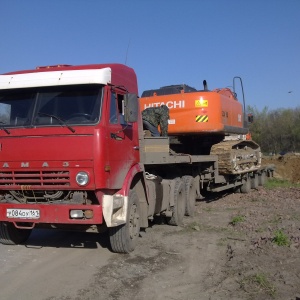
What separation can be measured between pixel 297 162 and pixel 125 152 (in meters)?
20.0

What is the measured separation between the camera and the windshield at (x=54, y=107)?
6051 mm

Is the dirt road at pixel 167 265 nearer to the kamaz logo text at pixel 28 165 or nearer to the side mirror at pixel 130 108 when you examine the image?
the kamaz logo text at pixel 28 165

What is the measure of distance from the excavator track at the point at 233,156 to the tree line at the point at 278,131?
126 ft

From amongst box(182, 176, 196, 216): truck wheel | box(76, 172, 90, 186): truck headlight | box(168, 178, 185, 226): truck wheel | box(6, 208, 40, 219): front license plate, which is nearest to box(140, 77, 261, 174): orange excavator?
box(182, 176, 196, 216): truck wheel

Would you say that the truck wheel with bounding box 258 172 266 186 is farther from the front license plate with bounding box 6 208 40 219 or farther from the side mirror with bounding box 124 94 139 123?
the front license plate with bounding box 6 208 40 219

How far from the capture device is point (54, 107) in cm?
618

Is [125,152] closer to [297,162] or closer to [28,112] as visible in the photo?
[28,112]

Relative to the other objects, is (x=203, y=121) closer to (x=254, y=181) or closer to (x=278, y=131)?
(x=254, y=181)

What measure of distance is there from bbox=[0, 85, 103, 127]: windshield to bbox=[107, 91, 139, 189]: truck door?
12.9 inches

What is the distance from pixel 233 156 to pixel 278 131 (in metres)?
→ 42.1

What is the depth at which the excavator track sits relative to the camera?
1160cm

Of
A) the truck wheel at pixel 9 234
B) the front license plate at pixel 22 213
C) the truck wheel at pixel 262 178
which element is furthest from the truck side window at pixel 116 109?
the truck wheel at pixel 262 178

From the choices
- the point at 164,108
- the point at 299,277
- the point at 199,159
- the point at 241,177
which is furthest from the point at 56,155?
the point at 241,177

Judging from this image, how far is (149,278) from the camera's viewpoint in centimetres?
538
